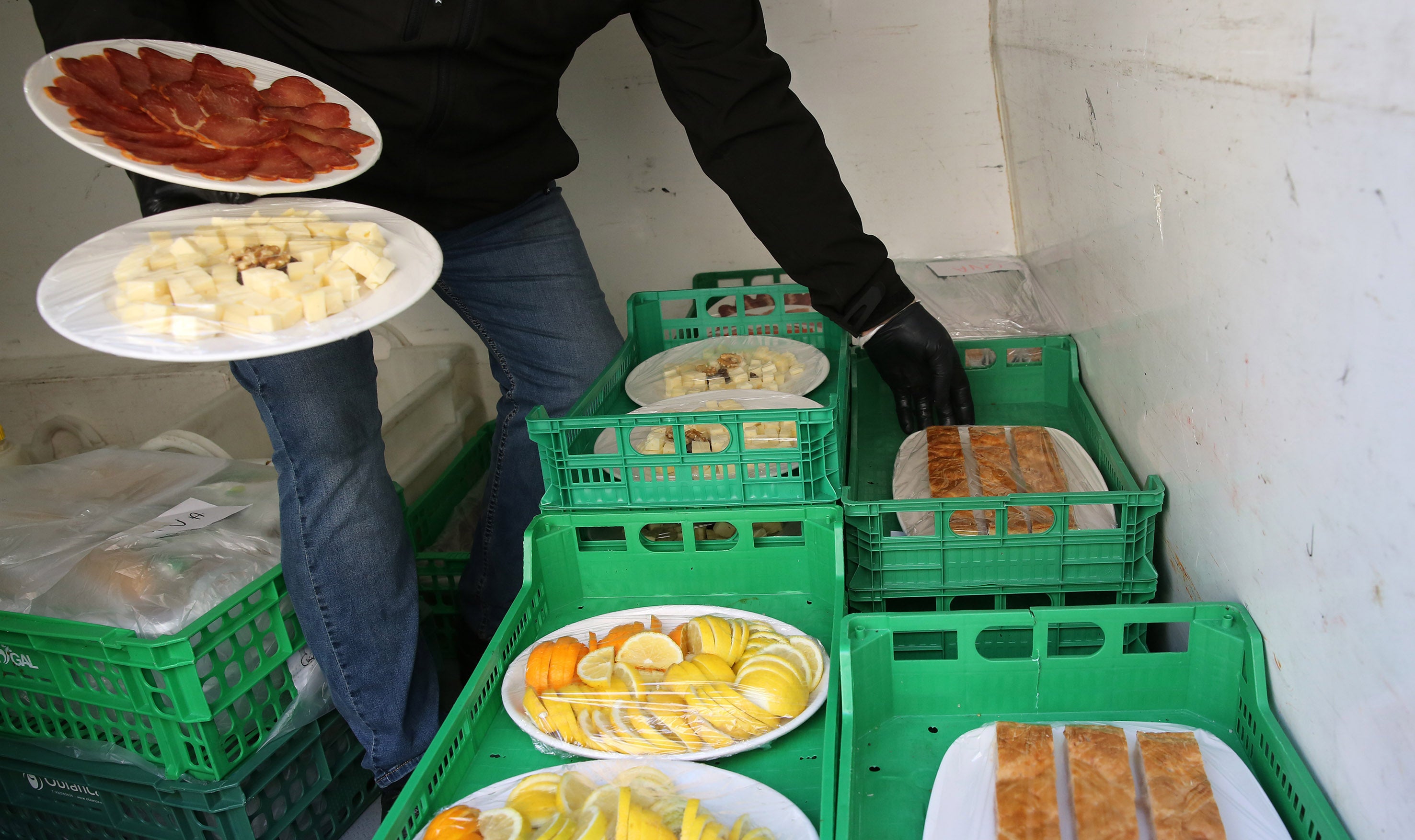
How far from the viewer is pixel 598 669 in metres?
1.27

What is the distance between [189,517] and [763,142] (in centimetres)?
131

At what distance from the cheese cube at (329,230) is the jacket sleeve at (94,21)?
488 millimetres

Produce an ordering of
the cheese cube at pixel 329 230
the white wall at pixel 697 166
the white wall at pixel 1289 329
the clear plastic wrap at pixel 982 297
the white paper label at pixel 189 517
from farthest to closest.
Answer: the white wall at pixel 697 166
the clear plastic wrap at pixel 982 297
the white paper label at pixel 189 517
the cheese cube at pixel 329 230
the white wall at pixel 1289 329

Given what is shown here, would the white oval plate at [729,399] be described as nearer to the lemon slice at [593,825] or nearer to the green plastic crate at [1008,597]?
the green plastic crate at [1008,597]

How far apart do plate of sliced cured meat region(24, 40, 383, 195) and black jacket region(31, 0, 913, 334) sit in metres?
0.19

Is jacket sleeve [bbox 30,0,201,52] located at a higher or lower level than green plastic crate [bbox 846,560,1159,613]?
higher

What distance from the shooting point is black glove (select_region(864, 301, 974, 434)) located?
1938mm

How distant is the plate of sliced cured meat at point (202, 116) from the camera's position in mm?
1252

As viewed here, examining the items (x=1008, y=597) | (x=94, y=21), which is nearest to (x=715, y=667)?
(x=1008, y=597)

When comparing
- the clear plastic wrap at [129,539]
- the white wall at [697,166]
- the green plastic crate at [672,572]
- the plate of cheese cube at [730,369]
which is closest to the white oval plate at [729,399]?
the plate of cheese cube at [730,369]

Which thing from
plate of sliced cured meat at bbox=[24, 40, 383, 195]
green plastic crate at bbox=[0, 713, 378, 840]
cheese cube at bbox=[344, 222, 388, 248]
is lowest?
green plastic crate at bbox=[0, 713, 378, 840]

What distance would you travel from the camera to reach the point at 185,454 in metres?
2.19

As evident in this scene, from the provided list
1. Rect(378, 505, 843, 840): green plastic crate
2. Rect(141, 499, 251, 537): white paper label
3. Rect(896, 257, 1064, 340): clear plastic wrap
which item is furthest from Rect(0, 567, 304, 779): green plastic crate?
Rect(896, 257, 1064, 340): clear plastic wrap

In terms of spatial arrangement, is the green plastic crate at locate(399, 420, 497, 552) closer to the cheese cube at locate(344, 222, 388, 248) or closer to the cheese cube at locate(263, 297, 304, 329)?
the cheese cube at locate(344, 222, 388, 248)
